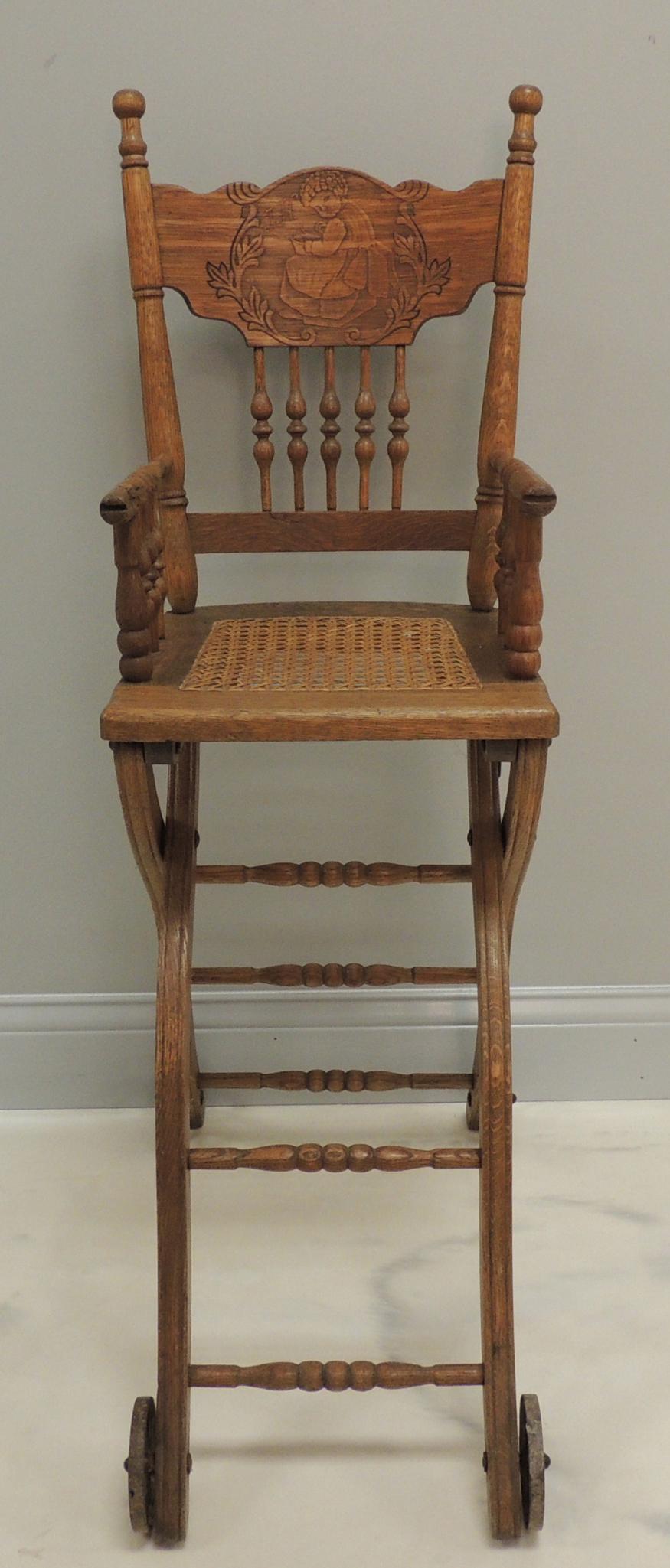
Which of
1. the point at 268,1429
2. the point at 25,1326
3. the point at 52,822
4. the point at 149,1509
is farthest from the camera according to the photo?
the point at 52,822

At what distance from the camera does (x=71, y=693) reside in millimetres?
1667

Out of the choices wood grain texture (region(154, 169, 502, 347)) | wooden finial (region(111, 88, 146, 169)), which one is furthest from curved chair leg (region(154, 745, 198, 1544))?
wooden finial (region(111, 88, 146, 169))

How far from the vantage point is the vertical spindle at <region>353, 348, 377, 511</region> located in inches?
56.0

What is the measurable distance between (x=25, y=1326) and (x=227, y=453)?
967mm

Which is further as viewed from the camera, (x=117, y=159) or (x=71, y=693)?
(x=71, y=693)

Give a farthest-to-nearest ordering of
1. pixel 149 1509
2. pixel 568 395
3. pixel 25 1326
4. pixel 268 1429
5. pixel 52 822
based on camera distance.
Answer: pixel 52 822, pixel 568 395, pixel 25 1326, pixel 268 1429, pixel 149 1509

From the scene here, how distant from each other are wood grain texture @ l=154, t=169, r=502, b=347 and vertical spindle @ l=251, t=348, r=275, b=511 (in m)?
0.03

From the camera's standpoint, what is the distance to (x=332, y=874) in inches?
54.8

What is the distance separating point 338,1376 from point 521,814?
19.3 inches

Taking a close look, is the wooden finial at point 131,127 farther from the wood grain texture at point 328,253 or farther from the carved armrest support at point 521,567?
the carved armrest support at point 521,567

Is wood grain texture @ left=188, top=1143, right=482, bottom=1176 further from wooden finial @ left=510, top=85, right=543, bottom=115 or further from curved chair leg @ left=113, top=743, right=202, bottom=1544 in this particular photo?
wooden finial @ left=510, top=85, right=543, bottom=115

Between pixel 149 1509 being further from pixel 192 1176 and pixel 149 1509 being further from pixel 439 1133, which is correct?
pixel 439 1133

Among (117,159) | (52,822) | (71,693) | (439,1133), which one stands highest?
(117,159)

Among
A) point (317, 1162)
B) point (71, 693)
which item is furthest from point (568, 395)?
point (317, 1162)
